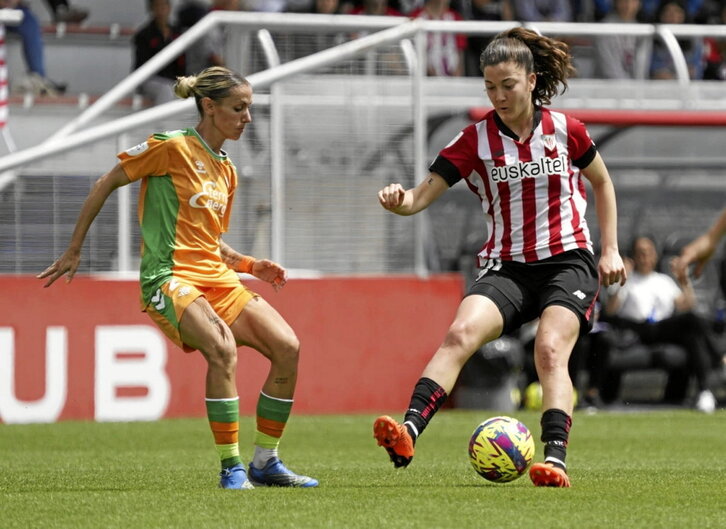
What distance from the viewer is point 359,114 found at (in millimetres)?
13312

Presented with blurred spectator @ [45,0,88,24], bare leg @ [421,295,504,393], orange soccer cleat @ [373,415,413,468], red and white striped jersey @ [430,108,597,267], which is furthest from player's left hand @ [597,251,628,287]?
blurred spectator @ [45,0,88,24]

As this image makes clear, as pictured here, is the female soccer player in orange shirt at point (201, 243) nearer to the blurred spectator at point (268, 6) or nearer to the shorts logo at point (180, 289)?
the shorts logo at point (180, 289)

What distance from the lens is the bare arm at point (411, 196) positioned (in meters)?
6.76

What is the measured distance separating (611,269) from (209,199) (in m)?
1.90

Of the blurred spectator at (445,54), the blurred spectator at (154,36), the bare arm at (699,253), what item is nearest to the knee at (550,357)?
the bare arm at (699,253)

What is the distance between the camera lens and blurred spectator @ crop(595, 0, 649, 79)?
49.5 feet

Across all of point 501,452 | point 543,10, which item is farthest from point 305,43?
point 501,452

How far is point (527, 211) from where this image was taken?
7105 millimetres

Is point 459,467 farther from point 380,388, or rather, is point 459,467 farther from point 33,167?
point 33,167

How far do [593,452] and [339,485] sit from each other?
272 cm

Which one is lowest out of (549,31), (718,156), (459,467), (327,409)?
(327,409)

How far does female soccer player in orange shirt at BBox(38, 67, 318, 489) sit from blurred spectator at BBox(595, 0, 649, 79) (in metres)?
8.68

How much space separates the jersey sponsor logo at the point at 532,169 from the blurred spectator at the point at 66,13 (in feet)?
36.6

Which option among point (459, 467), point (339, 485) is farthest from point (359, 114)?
point (339, 485)
